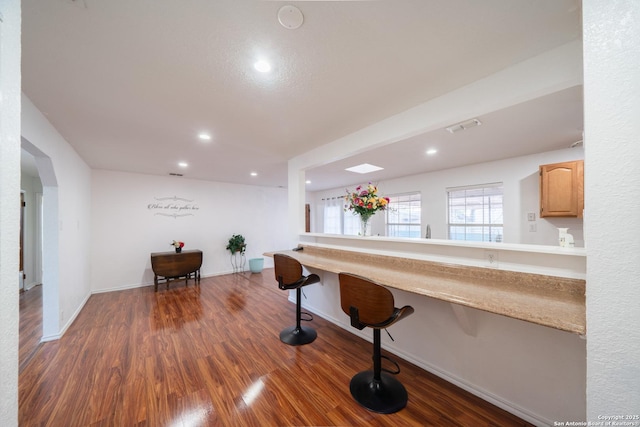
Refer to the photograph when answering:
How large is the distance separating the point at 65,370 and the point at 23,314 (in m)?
2.33

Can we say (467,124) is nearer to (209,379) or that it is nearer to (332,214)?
(209,379)

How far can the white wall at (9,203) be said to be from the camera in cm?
64

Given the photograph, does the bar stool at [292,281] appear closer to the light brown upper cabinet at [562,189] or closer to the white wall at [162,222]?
the light brown upper cabinet at [562,189]

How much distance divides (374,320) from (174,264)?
4.48 meters

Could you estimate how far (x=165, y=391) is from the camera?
180 centimetres

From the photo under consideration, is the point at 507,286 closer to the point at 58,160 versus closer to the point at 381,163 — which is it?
the point at 381,163

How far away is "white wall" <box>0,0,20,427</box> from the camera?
636 millimetres

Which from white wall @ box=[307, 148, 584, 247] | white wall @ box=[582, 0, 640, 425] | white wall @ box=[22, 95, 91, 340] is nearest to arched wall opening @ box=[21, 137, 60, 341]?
white wall @ box=[22, 95, 91, 340]

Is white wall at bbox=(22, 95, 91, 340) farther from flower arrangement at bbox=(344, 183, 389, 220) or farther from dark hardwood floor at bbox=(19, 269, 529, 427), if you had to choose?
flower arrangement at bbox=(344, 183, 389, 220)

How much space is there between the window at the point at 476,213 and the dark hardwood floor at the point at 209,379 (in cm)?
307

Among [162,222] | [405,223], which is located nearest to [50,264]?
[162,222]

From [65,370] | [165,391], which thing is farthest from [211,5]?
[65,370]

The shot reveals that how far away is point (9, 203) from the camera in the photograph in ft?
2.21

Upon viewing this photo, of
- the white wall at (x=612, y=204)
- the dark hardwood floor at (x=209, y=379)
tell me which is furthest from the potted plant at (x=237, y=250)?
the white wall at (x=612, y=204)
